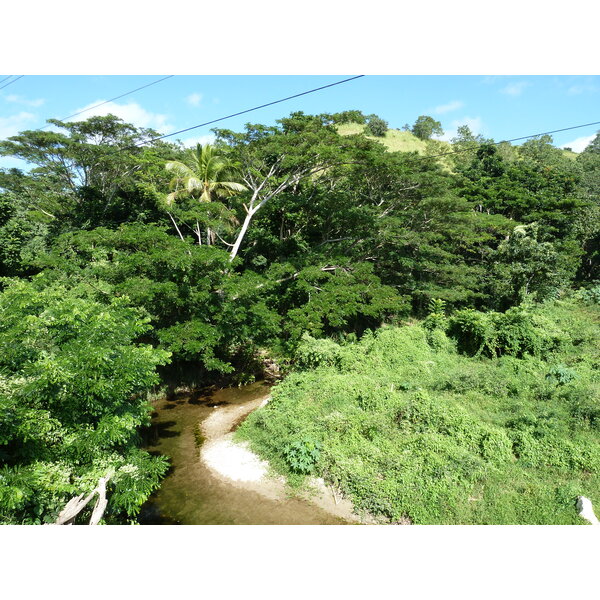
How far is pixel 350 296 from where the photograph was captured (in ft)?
38.7

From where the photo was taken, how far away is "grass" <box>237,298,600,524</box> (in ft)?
18.4

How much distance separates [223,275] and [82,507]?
7.40 m

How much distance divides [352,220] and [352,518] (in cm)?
1070

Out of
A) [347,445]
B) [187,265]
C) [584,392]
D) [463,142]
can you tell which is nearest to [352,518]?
[347,445]

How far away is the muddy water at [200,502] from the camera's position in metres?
5.88

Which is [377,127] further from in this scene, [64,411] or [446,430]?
[64,411]

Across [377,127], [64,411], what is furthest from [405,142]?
[64,411]

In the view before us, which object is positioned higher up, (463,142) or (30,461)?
(463,142)

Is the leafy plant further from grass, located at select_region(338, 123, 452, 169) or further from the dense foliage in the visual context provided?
grass, located at select_region(338, 123, 452, 169)

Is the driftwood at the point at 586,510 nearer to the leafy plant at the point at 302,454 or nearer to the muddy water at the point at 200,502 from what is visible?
the muddy water at the point at 200,502

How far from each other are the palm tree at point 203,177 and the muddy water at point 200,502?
9.48 m

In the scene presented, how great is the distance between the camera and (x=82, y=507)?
381cm

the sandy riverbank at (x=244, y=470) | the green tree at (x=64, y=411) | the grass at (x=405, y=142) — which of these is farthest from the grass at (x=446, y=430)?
the grass at (x=405, y=142)

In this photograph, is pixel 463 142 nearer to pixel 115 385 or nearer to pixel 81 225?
pixel 81 225
